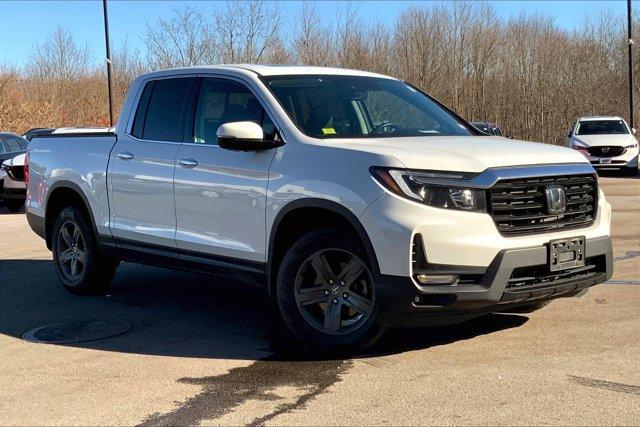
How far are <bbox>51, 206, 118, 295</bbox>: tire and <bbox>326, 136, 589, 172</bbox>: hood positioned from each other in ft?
10.0

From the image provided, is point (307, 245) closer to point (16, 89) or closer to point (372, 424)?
point (372, 424)

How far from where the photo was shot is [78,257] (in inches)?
297

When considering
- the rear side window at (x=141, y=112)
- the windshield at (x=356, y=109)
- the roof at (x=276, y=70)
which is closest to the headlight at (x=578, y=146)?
the windshield at (x=356, y=109)

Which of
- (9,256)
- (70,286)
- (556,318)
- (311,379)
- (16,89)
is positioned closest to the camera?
(311,379)

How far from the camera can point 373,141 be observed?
5.30 meters

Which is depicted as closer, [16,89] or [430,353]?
[430,353]

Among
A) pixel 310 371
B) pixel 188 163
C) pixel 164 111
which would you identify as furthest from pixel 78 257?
pixel 310 371

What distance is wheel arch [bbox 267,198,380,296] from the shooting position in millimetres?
4835

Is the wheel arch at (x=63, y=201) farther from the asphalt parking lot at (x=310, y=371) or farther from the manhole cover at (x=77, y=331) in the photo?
the manhole cover at (x=77, y=331)

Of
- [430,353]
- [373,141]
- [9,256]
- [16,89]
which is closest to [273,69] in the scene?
[373,141]

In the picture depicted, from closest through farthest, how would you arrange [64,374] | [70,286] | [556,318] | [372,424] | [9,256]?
1. [372,424]
2. [64,374]
3. [556,318]
4. [70,286]
5. [9,256]

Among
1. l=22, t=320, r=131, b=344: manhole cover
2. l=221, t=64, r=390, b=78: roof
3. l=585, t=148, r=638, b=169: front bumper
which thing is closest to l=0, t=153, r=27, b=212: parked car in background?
l=22, t=320, r=131, b=344: manhole cover

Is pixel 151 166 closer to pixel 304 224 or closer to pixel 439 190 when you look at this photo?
pixel 304 224

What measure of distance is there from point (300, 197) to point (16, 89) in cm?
3466
